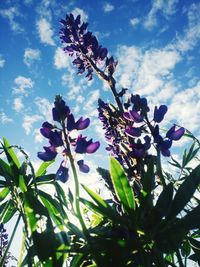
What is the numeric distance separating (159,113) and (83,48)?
5.40ft

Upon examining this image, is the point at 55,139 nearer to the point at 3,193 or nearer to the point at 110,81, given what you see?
the point at 3,193

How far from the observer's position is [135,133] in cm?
221

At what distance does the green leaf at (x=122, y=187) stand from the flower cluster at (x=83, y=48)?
140 centimetres

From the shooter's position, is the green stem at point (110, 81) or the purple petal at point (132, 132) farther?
the green stem at point (110, 81)

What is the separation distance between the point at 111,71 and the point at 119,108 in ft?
1.91

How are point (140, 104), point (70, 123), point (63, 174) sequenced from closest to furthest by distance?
point (63, 174) < point (70, 123) < point (140, 104)

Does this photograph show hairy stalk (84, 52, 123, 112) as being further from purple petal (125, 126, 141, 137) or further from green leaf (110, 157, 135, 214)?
green leaf (110, 157, 135, 214)

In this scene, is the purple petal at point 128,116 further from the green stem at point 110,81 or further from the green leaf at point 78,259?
the green leaf at point 78,259

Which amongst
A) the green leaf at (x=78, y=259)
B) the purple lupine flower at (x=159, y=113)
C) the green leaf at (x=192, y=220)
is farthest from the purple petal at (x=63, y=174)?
the purple lupine flower at (x=159, y=113)

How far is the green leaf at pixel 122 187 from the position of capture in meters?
1.83

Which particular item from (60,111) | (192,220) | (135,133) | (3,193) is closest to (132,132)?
(135,133)

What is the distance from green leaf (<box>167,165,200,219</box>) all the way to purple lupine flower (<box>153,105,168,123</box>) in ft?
1.81

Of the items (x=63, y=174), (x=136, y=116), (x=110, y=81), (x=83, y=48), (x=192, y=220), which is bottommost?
(x=192, y=220)

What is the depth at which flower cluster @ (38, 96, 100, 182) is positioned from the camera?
188 cm
